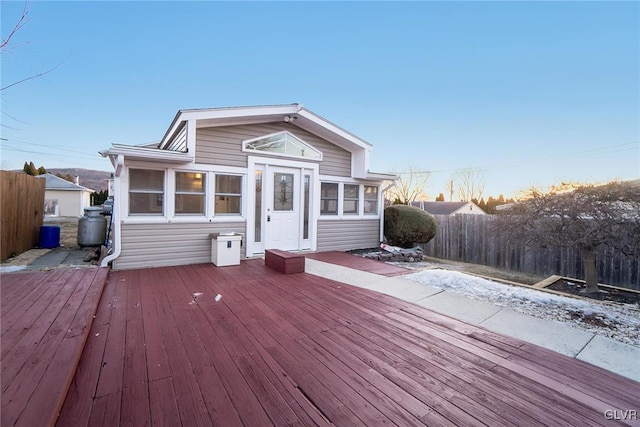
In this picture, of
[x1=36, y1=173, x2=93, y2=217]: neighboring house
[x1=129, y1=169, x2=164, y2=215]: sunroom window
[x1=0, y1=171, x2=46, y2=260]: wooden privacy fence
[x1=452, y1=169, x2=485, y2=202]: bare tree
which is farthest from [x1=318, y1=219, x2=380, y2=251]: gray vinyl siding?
[x1=36, y1=173, x2=93, y2=217]: neighboring house

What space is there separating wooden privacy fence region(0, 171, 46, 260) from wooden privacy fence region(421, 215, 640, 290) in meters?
11.3

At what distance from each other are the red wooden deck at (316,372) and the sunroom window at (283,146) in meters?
4.13

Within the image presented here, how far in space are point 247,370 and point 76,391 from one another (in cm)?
117

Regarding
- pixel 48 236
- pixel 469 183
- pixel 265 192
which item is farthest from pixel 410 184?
pixel 48 236

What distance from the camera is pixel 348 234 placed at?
8.45 metres

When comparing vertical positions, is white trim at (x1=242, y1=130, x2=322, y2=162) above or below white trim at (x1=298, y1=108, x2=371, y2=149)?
below

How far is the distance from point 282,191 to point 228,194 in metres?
1.37

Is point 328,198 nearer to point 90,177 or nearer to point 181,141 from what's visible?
point 181,141

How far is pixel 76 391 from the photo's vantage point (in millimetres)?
1962

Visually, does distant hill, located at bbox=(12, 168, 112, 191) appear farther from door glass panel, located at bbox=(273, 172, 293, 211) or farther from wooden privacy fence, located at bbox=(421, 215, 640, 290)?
wooden privacy fence, located at bbox=(421, 215, 640, 290)

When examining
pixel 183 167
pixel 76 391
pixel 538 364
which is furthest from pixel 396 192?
pixel 76 391

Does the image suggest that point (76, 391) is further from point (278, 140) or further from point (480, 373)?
point (278, 140)

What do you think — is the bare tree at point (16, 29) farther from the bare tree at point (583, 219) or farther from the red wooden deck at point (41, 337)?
the bare tree at point (583, 219)

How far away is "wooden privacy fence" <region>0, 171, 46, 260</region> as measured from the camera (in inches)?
241
